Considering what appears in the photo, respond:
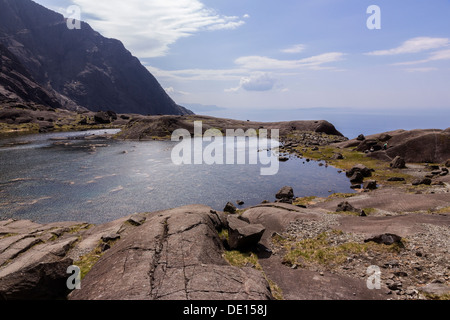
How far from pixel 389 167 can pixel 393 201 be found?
34735 mm

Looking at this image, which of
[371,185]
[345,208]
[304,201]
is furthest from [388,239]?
[371,185]

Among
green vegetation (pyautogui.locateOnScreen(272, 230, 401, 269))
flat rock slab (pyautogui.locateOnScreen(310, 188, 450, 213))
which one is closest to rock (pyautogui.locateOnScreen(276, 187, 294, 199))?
flat rock slab (pyautogui.locateOnScreen(310, 188, 450, 213))

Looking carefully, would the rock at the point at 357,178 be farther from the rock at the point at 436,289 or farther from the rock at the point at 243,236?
the rock at the point at 436,289

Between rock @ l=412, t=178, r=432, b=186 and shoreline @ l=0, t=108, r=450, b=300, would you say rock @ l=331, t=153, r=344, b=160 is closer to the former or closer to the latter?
rock @ l=412, t=178, r=432, b=186

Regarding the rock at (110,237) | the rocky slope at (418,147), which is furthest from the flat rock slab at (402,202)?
the rocky slope at (418,147)

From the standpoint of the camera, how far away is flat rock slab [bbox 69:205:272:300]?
14162 millimetres

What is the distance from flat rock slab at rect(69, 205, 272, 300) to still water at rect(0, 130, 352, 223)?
2282cm

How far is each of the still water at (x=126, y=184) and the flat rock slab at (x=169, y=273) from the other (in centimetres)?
2282

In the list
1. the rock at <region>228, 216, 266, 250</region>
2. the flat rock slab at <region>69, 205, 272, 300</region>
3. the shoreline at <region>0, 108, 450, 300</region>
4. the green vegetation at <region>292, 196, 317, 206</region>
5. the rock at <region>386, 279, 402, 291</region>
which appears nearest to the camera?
the flat rock slab at <region>69, 205, 272, 300</region>

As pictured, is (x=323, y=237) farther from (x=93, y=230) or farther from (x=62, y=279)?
(x=93, y=230)

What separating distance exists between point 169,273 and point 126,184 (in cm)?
4720

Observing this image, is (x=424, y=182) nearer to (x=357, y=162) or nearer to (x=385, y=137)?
(x=357, y=162)

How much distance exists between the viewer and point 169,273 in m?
16.0
